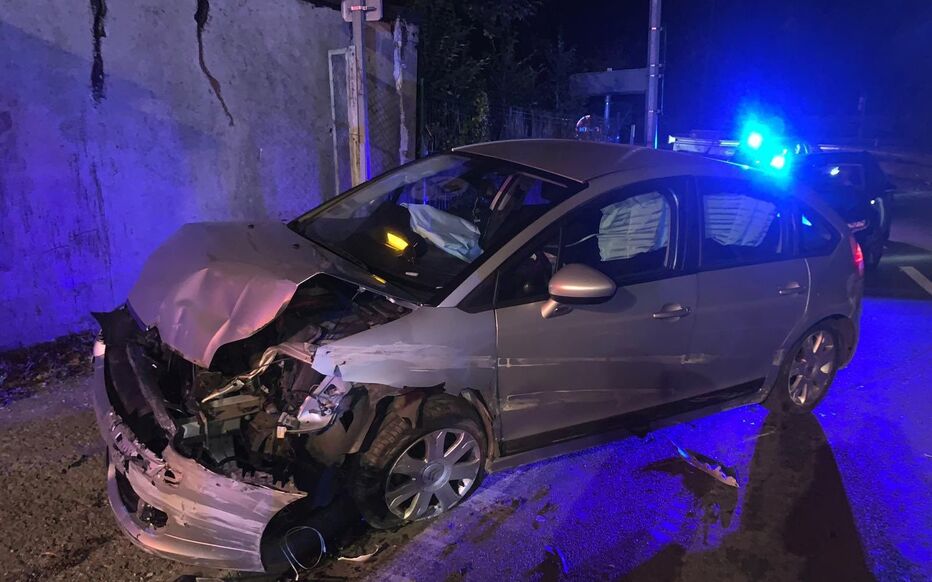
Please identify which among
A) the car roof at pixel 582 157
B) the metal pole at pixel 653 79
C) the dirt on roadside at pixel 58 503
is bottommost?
the dirt on roadside at pixel 58 503

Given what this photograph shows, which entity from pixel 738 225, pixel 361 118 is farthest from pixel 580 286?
pixel 361 118

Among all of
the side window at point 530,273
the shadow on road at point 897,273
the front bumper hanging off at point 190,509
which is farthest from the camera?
the shadow on road at point 897,273

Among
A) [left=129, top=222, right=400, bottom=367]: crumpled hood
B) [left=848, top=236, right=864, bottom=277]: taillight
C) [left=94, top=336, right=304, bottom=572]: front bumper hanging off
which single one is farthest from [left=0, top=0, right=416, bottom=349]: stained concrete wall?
[left=848, top=236, right=864, bottom=277]: taillight

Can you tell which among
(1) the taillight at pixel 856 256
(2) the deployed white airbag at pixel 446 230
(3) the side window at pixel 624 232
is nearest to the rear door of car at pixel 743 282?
(3) the side window at pixel 624 232

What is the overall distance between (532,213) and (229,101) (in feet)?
12.9

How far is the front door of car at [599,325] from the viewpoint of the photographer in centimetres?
317

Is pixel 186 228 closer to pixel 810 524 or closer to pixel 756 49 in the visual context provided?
pixel 810 524

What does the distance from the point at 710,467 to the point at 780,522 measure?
0.51 metres

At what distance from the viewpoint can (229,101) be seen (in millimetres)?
6098

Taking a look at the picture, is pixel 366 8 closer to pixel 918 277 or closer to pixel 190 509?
pixel 190 509

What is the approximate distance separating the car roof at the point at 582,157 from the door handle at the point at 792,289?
0.83 meters

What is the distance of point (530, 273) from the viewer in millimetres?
3217

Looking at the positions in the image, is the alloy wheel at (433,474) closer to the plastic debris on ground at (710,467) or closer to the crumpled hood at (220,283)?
the crumpled hood at (220,283)

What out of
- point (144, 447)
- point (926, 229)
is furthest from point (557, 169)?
point (926, 229)
